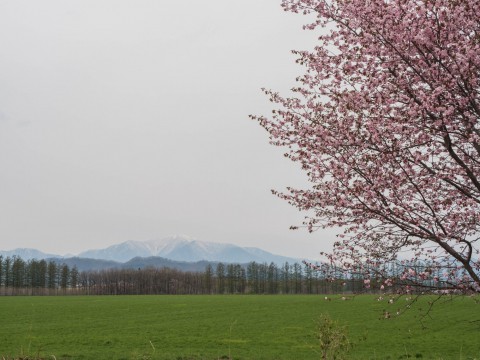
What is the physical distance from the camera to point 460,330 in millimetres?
38594

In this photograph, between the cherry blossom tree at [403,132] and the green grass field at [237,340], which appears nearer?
the cherry blossom tree at [403,132]

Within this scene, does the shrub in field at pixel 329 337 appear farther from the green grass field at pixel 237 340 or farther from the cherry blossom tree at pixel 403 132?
the green grass field at pixel 237 340

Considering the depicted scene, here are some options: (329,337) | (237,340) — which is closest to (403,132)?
(329,337)

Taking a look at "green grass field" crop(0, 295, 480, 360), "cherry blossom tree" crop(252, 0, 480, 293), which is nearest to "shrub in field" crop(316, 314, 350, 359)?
"cherry blossom tree" crop(252, 0, 480, 293)

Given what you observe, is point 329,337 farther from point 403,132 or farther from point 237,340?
point 237,340

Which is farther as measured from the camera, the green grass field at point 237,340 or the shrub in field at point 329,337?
the green grass field at point 237,340

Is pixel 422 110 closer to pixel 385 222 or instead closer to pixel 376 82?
pixel 376 82

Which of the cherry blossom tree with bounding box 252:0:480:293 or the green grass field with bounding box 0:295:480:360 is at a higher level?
the cherry blossom tree with bounding box 252:0:480:293

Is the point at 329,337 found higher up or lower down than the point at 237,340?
higher up

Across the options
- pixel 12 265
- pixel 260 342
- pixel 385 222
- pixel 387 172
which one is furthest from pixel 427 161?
pixel 12 265

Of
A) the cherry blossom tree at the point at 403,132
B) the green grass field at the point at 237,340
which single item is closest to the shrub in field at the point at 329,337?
the cherry blossom tree at the point at 403,132

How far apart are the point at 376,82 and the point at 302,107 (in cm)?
170

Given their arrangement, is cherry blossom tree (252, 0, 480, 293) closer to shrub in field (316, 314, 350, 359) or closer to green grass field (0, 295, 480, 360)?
shrub in field (316, 314, 350, 359)

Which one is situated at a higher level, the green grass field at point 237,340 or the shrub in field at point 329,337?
the shrub in field at point 329,337
